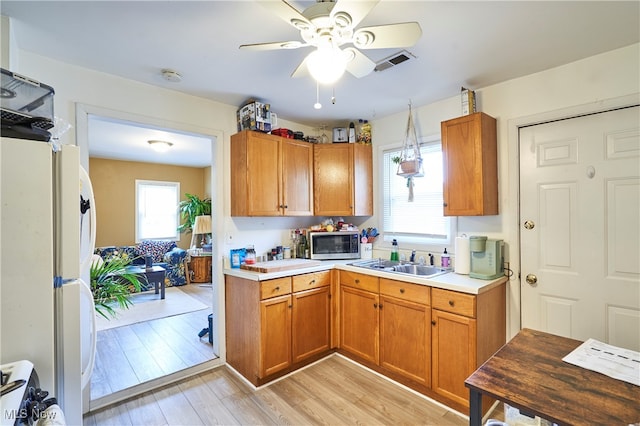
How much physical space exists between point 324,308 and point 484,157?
194cm

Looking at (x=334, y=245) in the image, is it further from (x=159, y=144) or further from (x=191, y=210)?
(x=191, y=210)

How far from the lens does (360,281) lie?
274 cm

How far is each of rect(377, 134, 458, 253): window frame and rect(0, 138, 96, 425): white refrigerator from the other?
2.67 metres

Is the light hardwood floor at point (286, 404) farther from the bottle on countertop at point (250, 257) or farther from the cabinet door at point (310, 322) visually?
the bottle on countertop at point (250, 257)

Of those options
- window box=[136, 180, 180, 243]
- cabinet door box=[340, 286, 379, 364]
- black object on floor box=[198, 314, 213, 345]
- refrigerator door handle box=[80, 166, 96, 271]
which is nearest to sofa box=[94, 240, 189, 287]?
window box=[136, 180, 180, 243]

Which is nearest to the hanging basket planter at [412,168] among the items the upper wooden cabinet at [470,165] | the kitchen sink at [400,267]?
the upper wooden cabinet at [470,165]

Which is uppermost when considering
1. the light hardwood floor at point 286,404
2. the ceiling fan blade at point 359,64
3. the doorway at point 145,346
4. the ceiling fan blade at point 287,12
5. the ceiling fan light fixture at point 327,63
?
the ceiling fan blade at point 287,12

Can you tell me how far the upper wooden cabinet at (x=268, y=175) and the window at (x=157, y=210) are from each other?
4739 mm

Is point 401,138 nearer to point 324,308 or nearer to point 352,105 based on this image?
point 352,105

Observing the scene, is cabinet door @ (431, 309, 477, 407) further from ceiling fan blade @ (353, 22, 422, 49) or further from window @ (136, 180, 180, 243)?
window @ (136, 180, 180, 243)

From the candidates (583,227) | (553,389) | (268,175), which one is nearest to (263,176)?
(268,175)

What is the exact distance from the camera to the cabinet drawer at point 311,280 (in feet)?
8.72

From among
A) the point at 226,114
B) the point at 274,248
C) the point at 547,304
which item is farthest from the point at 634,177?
the point at 226,114

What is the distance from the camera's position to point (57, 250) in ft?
4.33
